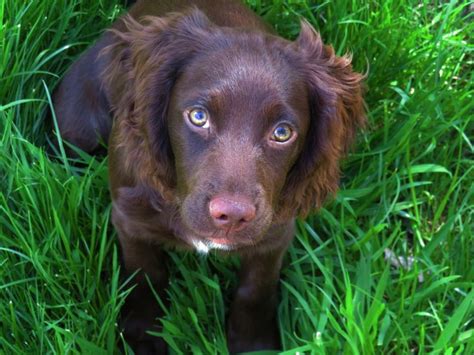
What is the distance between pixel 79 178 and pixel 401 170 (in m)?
1.37

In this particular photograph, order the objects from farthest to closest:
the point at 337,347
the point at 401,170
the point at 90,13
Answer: the point at 90,13 → the point at 401,170 → the point at 337,347

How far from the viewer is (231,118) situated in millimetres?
2395

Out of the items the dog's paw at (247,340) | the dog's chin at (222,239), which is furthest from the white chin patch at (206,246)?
the dog's paw at (247,340)

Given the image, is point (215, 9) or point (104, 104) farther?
point (104, 104)

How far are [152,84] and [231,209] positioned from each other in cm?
52

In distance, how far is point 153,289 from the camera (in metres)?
3.04

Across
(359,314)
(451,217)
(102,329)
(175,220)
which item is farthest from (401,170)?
(102,329)

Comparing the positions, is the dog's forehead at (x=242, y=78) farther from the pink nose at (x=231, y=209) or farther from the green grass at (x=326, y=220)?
the green grass at (x=326, y=220)

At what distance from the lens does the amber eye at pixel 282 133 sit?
2.46 meters

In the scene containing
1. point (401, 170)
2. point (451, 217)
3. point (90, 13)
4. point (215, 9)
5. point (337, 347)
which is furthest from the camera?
point (90, 13)

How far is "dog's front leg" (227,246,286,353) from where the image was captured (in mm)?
3012

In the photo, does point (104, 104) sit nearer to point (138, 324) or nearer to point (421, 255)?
point (138, 324)

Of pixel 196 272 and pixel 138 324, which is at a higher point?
pixel 196 272

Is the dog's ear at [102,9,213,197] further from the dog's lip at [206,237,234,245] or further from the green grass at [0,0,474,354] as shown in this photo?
the green grass at [0,0,474,354]
